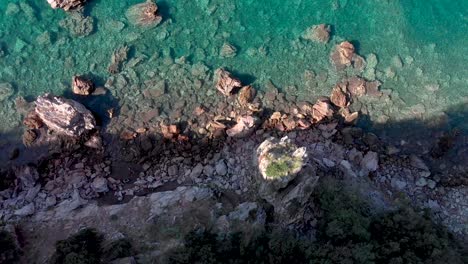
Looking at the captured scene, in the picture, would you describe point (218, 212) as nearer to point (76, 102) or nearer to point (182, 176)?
point (182, 176)

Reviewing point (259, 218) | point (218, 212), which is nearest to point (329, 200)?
point (259, 218)

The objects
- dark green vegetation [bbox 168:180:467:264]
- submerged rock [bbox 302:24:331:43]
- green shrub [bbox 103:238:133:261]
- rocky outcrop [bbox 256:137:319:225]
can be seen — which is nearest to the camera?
dark green vegetation [bbox 168:180:467:264]

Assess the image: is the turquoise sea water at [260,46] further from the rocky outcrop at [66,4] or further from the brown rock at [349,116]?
the brown rock at [349,116]

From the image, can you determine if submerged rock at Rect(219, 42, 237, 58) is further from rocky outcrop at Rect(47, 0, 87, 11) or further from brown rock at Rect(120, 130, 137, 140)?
rocky outcrop at Rect(47, 0, 87, 11)

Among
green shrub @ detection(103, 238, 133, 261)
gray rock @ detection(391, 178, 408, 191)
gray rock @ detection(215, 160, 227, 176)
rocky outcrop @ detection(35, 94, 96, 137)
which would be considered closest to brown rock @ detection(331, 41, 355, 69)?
gray rock @ detection(391, 178, 408, 191)

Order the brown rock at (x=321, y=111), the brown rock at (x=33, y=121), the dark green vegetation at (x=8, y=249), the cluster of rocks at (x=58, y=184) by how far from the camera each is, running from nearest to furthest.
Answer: the dark green vegetation at (x=8, y=249) < the cluster of rocks at (x=58, y=184) < the brown rock at (x=33, y=121) < the brown rock at (x=321, y=111)

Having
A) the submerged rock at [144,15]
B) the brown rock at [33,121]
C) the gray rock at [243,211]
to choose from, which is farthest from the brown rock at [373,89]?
the brown rock at [33,121]

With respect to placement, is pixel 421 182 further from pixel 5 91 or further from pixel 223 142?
pixel 5 91

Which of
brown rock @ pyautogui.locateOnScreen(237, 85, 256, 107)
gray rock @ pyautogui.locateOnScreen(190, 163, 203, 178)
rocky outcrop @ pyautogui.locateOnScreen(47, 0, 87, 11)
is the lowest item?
gray rock @ pyautogui.locateOnScreen(190, 163, 203, 178)
